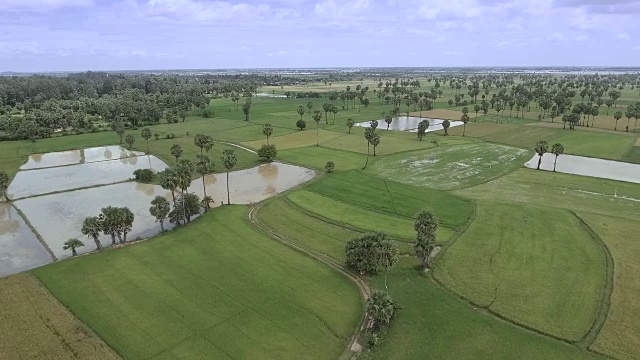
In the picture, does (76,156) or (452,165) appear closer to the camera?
(452,165)

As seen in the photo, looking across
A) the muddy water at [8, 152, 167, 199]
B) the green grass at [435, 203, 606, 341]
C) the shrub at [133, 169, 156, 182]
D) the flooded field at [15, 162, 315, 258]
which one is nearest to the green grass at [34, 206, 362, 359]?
the flooded field at [15, 162, 315, 258]

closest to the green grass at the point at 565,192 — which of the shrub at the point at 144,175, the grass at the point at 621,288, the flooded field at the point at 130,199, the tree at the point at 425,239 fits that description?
the grass at the point at 621,288

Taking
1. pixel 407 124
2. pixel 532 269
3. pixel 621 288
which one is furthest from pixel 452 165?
pixel 407 124

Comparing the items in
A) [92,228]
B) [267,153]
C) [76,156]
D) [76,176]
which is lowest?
[76,176]

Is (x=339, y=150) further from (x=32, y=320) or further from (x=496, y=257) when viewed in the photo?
(x=32, y=320)

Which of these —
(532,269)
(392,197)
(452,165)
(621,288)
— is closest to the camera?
(621,288)

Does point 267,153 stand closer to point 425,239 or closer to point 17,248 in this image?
point 17,248

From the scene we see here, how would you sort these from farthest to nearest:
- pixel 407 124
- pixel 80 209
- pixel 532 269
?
pixel 407 124
pixel 80 209
pixel 532 269
